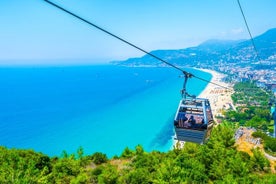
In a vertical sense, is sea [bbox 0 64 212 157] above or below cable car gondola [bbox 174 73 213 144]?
below

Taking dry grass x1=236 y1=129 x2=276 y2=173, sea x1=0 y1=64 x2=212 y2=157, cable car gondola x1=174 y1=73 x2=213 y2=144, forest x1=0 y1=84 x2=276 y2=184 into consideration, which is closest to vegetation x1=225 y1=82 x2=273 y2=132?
sea x1=0 y1=64 x2=212 y2=157

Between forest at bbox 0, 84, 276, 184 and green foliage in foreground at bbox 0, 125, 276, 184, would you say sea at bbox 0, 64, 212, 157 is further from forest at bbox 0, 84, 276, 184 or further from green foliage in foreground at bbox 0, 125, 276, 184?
green foliage in foreground at bbox 0, 125, 276, 184

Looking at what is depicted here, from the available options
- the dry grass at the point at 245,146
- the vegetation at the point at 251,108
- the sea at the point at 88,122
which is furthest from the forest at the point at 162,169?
the vegetation at the point at 251,108

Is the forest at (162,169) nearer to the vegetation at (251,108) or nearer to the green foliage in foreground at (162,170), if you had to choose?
the green foliage in foreground at (162,170)

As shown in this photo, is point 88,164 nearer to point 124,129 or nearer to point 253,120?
point 124,129

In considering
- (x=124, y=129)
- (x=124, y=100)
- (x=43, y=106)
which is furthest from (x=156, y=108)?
(x=43, y=106)

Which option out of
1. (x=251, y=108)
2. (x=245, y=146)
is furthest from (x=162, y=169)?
(x=251, y=108)

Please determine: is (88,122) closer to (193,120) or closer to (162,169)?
(162,169)
